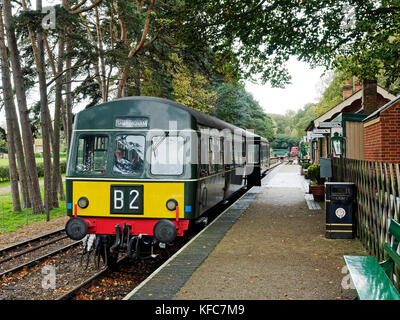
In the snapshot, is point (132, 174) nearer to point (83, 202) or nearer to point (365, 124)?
point (83, 202)

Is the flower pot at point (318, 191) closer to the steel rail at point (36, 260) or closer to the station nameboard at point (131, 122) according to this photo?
the steel rail at point (36, 260)

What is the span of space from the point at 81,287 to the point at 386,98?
20.4 meters

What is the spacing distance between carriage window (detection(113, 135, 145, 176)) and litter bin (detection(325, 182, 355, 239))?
3.73 meters

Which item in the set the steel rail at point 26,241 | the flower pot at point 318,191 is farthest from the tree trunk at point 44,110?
the flower pot at point 318,191

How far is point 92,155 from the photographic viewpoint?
8.17m

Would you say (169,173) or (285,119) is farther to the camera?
(285,119)

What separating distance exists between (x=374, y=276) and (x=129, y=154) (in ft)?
16.2

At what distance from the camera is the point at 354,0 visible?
11719 mm

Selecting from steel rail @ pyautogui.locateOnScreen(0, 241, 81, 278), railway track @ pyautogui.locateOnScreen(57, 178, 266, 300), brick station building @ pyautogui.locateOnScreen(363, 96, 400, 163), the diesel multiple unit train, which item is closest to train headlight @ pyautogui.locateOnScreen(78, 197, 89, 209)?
the diesel multiple unit train

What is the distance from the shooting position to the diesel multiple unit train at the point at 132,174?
25.4ft

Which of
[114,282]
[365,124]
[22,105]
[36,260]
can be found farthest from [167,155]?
[22,105]

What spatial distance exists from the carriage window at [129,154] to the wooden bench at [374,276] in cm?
423

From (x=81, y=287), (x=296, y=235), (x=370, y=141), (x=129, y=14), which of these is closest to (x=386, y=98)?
(x=370, y=141)
